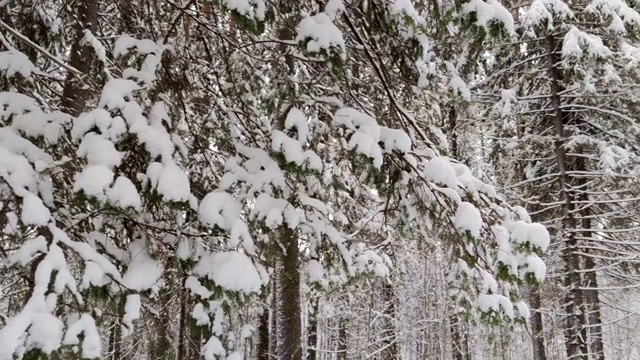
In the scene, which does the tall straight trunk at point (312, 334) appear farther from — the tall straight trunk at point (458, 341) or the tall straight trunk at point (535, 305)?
the tall straight trunk at point (535, 305)

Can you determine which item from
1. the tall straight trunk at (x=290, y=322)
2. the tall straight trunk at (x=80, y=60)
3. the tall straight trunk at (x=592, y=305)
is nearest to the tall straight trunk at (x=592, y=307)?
the tall straight trunk at (x=592, y=305)

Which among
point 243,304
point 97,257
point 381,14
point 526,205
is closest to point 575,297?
point 526,205

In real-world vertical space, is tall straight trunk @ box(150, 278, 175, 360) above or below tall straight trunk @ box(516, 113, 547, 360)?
below

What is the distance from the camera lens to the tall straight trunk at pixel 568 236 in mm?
8609

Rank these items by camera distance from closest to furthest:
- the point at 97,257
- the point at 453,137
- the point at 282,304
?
the point at 97,257 → the point at 282,304 → the point at 453,137

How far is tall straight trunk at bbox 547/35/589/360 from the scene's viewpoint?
861 cm

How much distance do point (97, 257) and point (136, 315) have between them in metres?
0.39

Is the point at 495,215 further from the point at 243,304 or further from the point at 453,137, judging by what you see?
the point at 453,137

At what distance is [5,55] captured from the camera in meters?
3.36

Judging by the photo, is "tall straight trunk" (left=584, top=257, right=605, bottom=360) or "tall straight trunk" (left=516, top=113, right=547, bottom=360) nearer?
"tall straight trunk" (left=584, top=257, right=605, bottom=360)

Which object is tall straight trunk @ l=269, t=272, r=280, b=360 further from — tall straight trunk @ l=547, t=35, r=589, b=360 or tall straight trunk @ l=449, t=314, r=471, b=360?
tall straight trunk @ l=547, t=35, r=589, b=360

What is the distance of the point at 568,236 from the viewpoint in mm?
8938

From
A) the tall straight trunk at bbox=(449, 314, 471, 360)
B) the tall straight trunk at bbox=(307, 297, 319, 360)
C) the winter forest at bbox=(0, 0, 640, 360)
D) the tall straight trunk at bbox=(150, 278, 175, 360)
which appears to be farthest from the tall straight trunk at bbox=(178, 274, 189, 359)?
the tall straight trunk at bbox=(449, 314, 471, 360)

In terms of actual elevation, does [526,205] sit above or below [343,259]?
above
